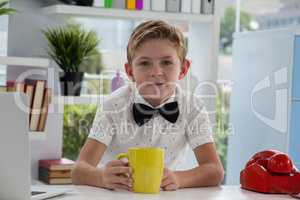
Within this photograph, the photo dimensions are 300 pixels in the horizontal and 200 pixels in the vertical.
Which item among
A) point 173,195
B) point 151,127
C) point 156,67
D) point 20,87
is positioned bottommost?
point 173,195

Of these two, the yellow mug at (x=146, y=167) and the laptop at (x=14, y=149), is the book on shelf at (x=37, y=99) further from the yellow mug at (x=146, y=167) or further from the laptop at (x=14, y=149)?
the laptop at (x=14, y=149)

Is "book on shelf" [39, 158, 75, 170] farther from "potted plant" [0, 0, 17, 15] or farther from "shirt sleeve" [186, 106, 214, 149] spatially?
"shirt sleeve" [186, 106, 214, 149]

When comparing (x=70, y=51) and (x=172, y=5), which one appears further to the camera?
(x=172, y=5)

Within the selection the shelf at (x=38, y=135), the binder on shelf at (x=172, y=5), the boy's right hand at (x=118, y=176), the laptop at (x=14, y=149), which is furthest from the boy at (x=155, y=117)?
the binder on shelf at (x=172, y=5)

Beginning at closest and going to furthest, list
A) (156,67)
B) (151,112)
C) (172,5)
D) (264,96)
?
(156,67) → (151,112) → (172,5) → (264,96)

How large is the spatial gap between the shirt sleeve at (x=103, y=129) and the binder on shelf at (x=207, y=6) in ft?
3.82

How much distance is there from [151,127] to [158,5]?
0.99 m

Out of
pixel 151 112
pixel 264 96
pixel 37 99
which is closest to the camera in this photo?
pixel 151 112

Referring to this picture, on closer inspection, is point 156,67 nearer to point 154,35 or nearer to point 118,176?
point 154,35

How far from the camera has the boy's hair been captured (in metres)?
2.08

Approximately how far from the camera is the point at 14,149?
1.40 meters

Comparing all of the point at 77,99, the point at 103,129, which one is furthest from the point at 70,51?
the point at 103,129

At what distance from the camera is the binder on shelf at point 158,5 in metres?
3.04

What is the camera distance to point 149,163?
1628 millimetres
